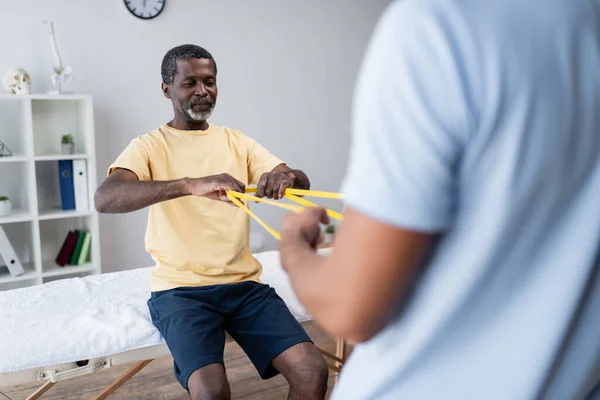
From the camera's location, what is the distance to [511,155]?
439 millimetres

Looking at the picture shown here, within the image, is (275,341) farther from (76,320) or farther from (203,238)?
(76,320)

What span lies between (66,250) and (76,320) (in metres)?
1.49

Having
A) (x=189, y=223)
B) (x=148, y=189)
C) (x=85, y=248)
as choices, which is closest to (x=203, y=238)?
(x=189, y=223)

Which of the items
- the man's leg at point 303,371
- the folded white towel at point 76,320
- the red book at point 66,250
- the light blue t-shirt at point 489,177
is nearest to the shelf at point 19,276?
the red book at point 66,250

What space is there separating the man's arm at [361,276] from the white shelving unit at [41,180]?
9.61 feet

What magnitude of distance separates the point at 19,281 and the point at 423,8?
11.1 ft

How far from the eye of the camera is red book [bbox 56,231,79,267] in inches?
128

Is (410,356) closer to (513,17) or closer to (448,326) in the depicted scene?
(448,326)

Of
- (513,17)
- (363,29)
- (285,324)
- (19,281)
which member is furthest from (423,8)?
(363,29)

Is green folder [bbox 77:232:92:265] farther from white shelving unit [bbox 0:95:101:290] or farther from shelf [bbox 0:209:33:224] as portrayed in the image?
shelf [bbox 0:209:33:224]

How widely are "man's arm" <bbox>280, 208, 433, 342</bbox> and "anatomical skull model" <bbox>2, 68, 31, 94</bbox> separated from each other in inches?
117

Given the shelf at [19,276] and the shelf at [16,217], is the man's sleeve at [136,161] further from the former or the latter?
the shelf at [19,276]

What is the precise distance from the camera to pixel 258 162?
2152 millimetres

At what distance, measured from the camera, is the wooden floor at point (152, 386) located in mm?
2455
